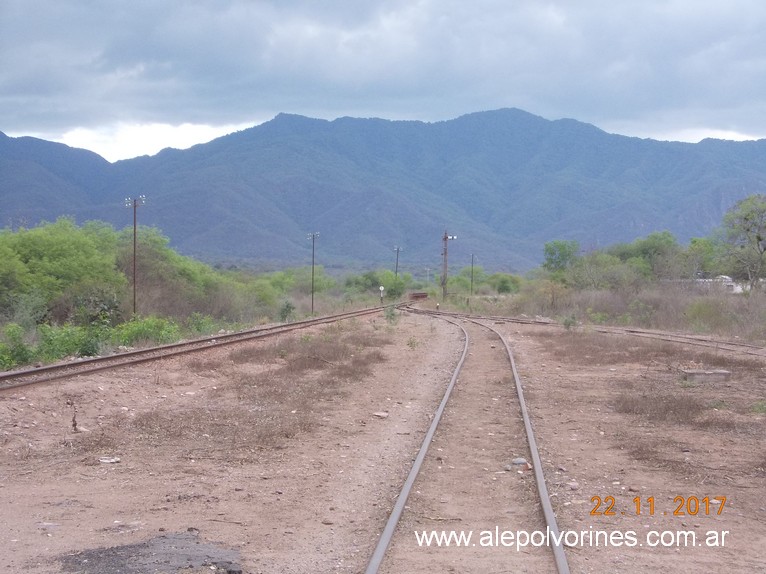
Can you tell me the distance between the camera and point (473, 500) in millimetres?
8445

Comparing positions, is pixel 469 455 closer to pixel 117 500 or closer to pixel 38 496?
pixel 117 500

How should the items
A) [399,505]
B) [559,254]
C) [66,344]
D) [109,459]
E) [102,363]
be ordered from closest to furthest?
[399,505] < [109,459] < [102,363] < [66,344] < [559,254]

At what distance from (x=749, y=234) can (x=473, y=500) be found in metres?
49.9

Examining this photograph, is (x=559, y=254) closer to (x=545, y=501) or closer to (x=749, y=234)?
(x=749, y=234)

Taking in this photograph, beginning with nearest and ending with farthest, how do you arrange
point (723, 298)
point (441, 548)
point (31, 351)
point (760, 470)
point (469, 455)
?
1. point (441, 548)
2. point (760, 470)
3. point (469, 455)
4. point (31, 351)
5. point (723, 298)

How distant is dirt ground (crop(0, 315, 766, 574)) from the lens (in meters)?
6.91

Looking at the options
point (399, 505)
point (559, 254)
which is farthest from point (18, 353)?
point (559, 254)

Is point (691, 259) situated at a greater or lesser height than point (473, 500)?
greater

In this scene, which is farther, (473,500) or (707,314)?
(707,314)

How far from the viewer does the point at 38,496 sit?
8500mm

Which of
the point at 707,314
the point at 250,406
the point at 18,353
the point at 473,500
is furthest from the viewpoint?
the point at 707,314

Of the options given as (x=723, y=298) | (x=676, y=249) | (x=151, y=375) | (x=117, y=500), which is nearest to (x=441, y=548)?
(x=117, y=500)

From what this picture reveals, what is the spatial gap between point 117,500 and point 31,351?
12.6 meters
